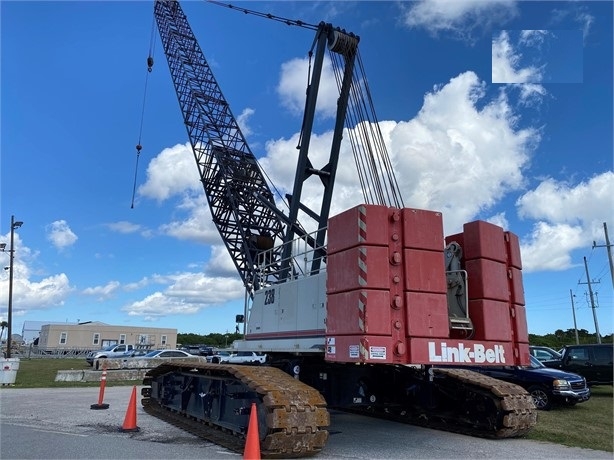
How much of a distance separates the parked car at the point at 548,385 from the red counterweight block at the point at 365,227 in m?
7.66

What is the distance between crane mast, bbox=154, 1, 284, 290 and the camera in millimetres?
28547

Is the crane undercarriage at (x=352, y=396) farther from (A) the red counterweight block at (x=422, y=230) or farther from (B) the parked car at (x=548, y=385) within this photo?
(B) the parked car at (x=548, y=385)

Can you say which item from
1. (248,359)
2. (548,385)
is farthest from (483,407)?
(248,359)

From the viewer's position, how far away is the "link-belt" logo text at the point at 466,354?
20.5 feet

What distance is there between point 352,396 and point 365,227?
3.35 m

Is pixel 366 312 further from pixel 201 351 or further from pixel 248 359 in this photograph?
pixel 201 351

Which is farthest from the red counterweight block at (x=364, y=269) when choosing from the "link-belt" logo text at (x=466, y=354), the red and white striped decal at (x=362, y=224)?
the "link-belt" logo text at (x=466, y=354)

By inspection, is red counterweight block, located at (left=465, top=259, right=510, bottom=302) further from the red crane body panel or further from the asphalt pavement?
the asphalt pavement

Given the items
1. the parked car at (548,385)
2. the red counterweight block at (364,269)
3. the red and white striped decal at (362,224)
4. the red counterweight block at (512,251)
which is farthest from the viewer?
the parked car at (548,385)

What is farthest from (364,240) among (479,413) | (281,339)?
(479,413)

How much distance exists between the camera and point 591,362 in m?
16.6

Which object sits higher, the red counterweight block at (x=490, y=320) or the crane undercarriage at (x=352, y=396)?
the red counterweight block at (x=490, y=320)

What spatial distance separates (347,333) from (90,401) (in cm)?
996

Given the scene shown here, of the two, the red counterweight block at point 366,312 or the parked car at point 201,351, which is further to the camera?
the parked car at point 201,351
